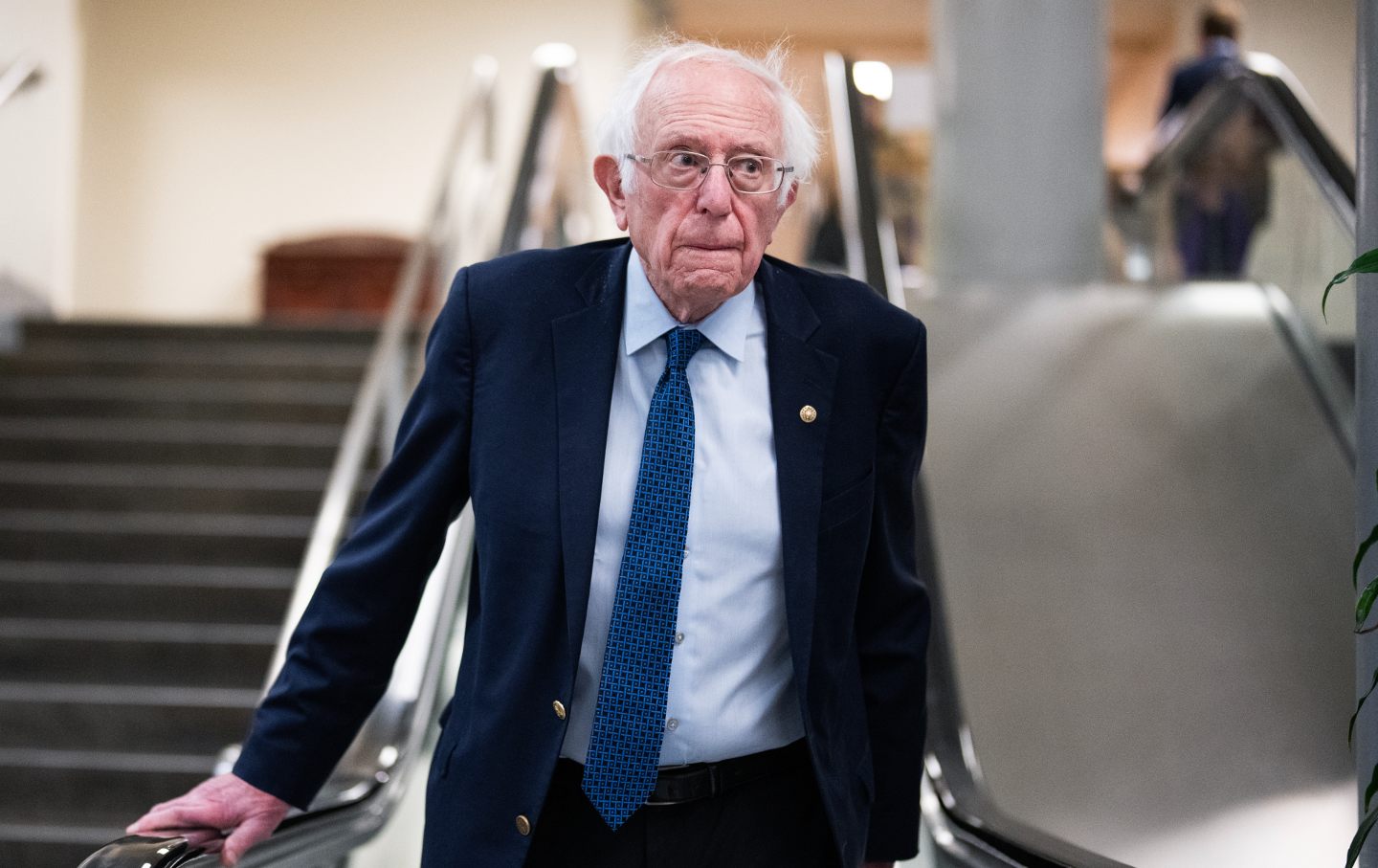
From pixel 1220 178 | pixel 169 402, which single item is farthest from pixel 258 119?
pixel 1220 178

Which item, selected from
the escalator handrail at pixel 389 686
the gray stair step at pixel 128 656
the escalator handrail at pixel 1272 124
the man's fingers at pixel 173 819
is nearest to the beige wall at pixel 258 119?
the escalator handrail at pixel 1272 124

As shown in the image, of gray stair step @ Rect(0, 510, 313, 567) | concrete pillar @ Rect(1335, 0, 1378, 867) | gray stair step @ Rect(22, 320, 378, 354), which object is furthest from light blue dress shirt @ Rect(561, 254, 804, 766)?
gray stair step @ Rect(22, 320, 378, 354)

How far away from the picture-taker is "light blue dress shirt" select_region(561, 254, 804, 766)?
175 cm

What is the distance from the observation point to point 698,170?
68.3 inches

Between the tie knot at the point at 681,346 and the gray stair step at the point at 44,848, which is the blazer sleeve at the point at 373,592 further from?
the gray stair step at the point at 44,848

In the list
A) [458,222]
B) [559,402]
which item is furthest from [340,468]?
[458,222]

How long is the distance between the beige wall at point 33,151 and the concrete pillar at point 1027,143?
15.1ft

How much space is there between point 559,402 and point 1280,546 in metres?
3.32

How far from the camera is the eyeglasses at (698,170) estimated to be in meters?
1.73

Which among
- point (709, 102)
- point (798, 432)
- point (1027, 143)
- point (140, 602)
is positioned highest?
point (709, 102)

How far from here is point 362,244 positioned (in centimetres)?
1190

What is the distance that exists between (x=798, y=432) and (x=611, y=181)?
398mm

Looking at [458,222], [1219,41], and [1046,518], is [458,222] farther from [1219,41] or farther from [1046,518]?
[1046,518]

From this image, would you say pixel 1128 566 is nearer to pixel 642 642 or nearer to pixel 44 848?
pixel 642 642
